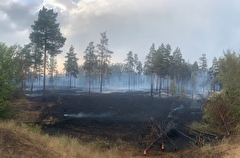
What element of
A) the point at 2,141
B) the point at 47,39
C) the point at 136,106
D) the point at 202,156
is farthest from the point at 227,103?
the point at 47,39

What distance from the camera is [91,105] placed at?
1724 inches

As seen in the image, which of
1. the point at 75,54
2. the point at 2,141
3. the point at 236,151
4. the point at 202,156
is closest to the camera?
the point at 2,141

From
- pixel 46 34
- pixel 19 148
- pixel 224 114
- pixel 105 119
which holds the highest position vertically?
pixel 46 34

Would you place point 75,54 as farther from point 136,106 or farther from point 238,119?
point 238,119

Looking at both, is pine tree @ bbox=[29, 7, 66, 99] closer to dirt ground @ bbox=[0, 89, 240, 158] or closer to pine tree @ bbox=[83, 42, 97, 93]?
dirt ground @ bbox=[0, 89, 240, 158]

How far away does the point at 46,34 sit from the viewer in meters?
42.2

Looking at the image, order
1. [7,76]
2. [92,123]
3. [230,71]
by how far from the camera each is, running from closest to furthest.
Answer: [7,76] → [230,71] → [92,123]

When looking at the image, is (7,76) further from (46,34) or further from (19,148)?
(46,34)

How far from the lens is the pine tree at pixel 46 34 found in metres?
41.8

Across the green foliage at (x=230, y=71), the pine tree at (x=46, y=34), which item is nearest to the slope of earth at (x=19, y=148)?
the green foliage at (x=230, y=71)

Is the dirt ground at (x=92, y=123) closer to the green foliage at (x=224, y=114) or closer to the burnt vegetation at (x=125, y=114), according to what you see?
the burnt vegetation at (x=125, y=114)

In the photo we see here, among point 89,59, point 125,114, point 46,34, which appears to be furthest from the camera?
point 89,59

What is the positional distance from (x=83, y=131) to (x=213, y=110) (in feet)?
44.0

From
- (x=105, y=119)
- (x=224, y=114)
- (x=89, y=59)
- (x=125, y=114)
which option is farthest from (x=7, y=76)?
(x=89, y=59)
